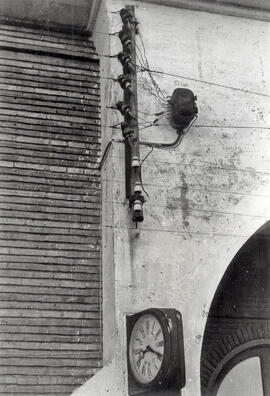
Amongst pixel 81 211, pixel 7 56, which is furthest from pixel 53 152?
pixel 7 56

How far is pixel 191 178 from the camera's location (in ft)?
24.7

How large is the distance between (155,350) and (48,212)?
7.68 ft

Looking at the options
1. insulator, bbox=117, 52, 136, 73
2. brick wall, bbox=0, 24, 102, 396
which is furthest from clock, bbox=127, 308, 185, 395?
insulator, bbox=117, 52, 136, 73

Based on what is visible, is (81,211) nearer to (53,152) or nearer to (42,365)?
(53,152)

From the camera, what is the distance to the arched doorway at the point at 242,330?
897 cm

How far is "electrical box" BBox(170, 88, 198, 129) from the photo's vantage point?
7594 millimetres

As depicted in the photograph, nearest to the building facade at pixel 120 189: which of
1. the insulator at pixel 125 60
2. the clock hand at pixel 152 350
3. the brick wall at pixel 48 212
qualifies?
the brick wall at pixel 48 212

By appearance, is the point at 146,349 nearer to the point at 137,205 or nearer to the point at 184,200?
the point at 137,205

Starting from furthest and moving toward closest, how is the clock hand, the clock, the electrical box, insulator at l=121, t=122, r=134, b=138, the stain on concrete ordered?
the electrical box → the stain on concrete → insulator at l=121, t=122, r=134, b=138 → the clock hand → the clock

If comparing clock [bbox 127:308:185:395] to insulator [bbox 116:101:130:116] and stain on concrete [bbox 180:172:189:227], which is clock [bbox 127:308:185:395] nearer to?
stain on concrete [bbox 180:172:189:227]

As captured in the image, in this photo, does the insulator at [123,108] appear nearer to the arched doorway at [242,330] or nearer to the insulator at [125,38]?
the insulator at [125,38]

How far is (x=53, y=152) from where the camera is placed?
7891 millimetres

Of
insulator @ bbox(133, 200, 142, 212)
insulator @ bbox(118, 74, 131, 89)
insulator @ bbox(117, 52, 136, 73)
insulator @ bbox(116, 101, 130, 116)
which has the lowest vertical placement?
insulator @ bbox(133, 200, 142, 212)

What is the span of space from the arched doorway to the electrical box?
7.02ft
